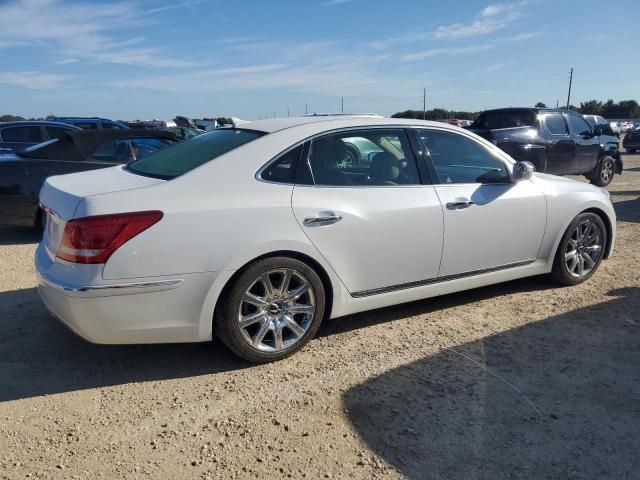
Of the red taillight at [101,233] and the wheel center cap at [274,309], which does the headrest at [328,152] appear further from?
the red taillight at [101,233]

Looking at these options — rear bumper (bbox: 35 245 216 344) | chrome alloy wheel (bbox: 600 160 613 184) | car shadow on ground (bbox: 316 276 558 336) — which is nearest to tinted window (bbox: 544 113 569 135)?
chrome alloy wheel (bbox: 600 160 613 184)

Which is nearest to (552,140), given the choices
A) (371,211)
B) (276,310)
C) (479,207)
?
(479,207)

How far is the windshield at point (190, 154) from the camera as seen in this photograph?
360 centimetres

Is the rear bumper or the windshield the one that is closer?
A: the rear bumper

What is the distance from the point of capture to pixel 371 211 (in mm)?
3760

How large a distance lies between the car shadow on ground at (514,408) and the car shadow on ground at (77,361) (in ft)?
3.55

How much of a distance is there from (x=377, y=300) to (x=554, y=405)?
1323 mm

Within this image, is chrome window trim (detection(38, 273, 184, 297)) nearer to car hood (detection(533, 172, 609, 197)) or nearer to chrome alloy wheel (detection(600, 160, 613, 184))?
car hood (detection(533, 172, 609, 197))

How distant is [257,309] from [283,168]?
3.01ft

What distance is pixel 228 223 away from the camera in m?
3.27

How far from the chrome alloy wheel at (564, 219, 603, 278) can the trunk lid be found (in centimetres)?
360

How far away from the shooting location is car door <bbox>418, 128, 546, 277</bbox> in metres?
4.15

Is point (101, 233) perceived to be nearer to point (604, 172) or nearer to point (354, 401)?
point (354, 401)

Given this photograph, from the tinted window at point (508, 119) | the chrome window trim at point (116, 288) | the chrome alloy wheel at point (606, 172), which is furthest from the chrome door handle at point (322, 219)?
the chrome alloy wheel at point (606, 172)
